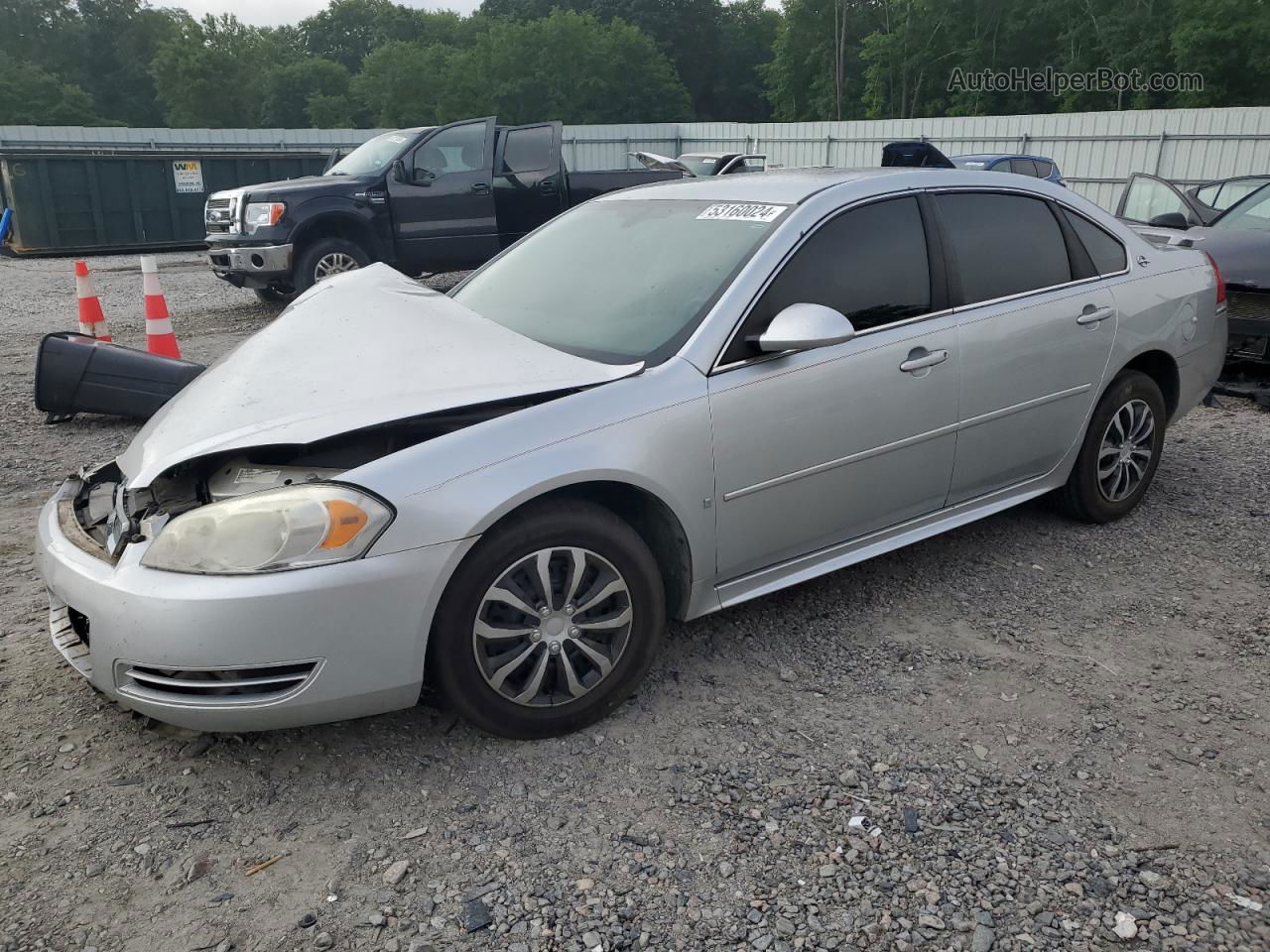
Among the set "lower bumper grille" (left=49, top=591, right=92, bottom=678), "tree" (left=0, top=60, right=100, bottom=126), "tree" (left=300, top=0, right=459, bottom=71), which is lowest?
"lower bumper grille" (left=49, top=591, right=92, bottom=678)

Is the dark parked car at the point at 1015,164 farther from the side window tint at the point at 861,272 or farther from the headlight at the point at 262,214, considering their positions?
the side window tint at the point at 861,272

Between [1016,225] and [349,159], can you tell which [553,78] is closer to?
[349,159]

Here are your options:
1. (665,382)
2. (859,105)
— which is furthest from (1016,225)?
(859,105)

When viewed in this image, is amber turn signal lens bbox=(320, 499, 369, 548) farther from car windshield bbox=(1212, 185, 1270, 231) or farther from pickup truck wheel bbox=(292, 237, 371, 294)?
pickup truck wheel bbox=(292, 237, 371, 294)

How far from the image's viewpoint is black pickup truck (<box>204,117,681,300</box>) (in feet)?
34.9

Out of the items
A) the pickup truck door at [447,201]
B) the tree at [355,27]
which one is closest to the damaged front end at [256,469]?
the pickup truck door at [447,201]

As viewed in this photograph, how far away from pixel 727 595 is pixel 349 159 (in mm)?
10024

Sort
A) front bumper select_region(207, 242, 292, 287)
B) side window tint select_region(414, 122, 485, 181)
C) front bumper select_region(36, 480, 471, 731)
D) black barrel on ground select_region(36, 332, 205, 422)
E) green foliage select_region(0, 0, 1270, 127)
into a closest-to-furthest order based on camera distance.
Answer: front bumper select_region(36, 480, 471, 731)
black barrel on ground select_region(36, 332, 205, 422)
front bumper select_region(207, 242, 292, 287)
side window tint select_region(414, 122, 485, 181)
green foliage select_region(0, 0, 1270, 127)

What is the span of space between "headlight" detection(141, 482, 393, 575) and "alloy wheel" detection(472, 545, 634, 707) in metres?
0.41

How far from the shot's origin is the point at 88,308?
304 inches

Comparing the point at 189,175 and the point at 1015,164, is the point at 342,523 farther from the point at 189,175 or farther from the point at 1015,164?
the point at 189,175

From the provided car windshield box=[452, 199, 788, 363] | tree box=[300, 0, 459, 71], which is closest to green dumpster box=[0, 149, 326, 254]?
car windshield box=[452, 199, 788, 363]

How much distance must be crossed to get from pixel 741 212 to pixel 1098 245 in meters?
1.82

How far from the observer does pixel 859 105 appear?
58719 mm
